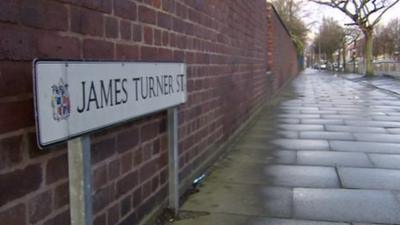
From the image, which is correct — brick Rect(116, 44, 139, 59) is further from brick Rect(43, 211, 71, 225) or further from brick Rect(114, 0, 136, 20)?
brick Rect(43, 211, 71, 225)

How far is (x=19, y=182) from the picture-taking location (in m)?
2.48

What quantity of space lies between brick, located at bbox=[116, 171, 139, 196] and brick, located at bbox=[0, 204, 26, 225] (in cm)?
122

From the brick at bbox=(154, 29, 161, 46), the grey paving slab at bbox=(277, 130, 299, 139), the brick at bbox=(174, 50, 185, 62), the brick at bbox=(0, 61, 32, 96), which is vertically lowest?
the grey paving slab at bbox=(277, 130, 299, 139)

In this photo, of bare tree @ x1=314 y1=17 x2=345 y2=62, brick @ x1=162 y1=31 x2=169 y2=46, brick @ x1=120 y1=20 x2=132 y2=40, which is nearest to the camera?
brick @ x1=120 y1=20 x2=132 y2=40

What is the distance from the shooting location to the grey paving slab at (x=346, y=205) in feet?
15.4

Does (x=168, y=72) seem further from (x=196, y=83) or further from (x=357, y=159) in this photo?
(x=357, y=159)

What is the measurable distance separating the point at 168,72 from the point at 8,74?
1827 mm

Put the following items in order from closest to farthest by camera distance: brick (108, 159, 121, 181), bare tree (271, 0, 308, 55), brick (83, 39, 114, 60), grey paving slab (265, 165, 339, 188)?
brick (83, 39, 114, 60)
brick (108, 159, 121, 181)
grey paving slab (265, 165, 339, 188)
bare tree (271, 0, 308, 55)

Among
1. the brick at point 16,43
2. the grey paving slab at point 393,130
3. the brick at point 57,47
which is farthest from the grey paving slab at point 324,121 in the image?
the brick at point 16,43

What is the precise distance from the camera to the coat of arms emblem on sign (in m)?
2.29

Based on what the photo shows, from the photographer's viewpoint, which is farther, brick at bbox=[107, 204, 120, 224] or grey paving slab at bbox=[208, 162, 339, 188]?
grey paving slab at bbox=[208, 162, 339, 188]

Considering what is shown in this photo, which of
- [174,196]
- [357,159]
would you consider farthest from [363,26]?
[174,196]

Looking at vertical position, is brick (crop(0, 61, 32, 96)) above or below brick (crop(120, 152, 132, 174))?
above

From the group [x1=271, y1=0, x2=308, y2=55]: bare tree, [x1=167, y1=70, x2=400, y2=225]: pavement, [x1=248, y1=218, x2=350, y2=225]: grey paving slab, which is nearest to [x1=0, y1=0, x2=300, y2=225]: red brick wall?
[x1=167, y1=70, x2=400, y2=225]: pavement
